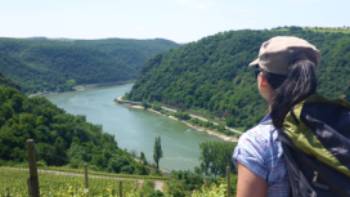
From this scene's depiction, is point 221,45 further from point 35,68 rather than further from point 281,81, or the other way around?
point 281,81

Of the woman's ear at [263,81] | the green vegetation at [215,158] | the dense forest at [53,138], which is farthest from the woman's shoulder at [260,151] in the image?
the green vegetation at [215,158]

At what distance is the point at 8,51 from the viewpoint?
88875mm

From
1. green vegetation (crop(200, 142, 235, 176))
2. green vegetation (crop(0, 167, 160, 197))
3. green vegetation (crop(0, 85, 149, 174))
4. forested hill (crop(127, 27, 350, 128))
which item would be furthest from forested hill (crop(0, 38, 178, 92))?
green vegetation (crop(0, 167, 160, 197))

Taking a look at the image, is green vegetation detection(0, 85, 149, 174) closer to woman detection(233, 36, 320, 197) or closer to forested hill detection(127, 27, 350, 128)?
forested hill detection(127, 27, 350, 128)

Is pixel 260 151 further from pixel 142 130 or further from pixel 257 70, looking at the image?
pixel 142 130

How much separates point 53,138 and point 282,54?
30868 mm

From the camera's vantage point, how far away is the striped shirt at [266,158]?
130 centimetres

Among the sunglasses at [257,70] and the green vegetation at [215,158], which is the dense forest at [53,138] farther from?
the sunglasses at [257,70]

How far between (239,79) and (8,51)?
1969 inches

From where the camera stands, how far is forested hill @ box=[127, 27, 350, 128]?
4419 centimetres

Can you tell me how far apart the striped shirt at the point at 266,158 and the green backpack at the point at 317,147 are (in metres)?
0.02

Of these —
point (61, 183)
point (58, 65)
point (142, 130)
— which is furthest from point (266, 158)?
point (58, 65)

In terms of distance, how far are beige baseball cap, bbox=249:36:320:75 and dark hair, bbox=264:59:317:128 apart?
23 millimetres

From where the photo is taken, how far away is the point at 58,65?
8600 centimetres
